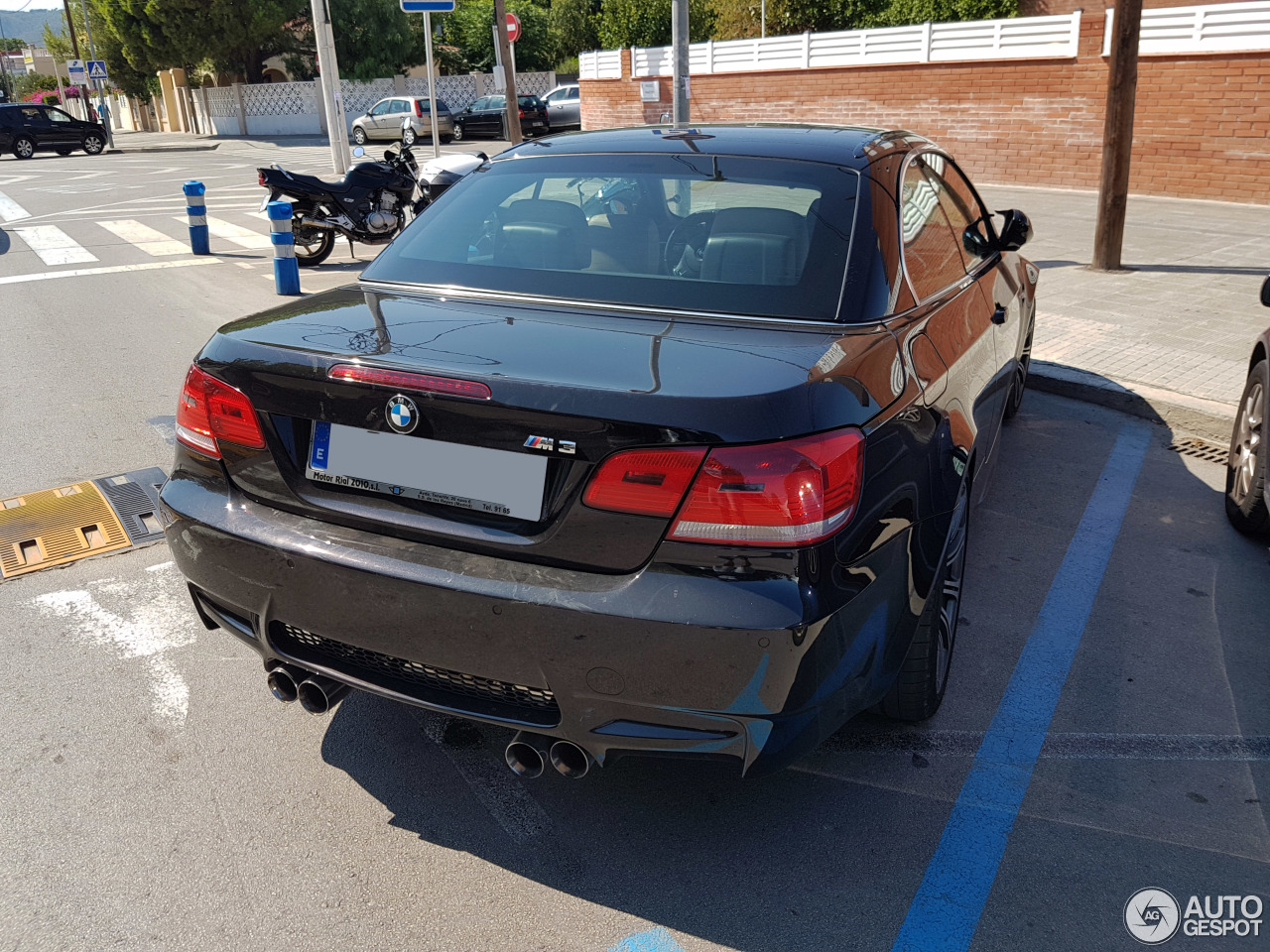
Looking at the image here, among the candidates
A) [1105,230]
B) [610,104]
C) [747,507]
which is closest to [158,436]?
[747,507]

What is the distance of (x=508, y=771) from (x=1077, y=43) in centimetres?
1762

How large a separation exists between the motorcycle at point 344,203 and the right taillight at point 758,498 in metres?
9.81

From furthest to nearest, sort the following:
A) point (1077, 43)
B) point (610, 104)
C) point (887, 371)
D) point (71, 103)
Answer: point (71, 103), point (610, 104), point (1077, 43), point (887, 371)

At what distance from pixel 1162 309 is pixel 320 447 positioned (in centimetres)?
799

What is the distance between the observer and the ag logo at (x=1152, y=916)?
2332 mm

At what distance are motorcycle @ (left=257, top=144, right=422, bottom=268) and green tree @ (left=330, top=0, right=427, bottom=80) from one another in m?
36.7

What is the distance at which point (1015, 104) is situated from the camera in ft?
58.1

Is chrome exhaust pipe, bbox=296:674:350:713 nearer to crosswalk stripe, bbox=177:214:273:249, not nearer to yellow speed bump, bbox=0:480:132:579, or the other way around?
yellow speed bump, bbox=0:480:132:579

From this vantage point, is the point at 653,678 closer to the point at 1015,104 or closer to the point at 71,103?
the point at 1015,104

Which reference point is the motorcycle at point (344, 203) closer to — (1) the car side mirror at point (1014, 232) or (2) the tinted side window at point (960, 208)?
(2) the tinted side window at point (960, 208)

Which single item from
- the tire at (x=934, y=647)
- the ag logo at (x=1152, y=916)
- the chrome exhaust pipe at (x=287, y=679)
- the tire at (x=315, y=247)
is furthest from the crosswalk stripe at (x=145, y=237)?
the ag logo at (x=1152, y=916)

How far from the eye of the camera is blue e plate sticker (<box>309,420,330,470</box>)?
2477 millimetres

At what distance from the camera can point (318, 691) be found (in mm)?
2639

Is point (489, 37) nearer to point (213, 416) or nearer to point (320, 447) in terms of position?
point (213, 416)
